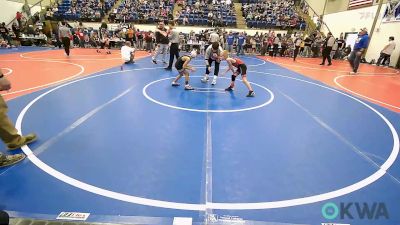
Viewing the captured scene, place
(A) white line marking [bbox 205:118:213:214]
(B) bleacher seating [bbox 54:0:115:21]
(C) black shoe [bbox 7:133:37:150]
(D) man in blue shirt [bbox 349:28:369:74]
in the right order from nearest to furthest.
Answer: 1. (A) white line marking [bbox 205:118:213:214]
2. (C) black shoe [bbox 7:133:37:150]
3. (D) man in blue shirt [bbox 349:28:369:74]
4. (B) bleacher seating [bbox 54:0:115:21]

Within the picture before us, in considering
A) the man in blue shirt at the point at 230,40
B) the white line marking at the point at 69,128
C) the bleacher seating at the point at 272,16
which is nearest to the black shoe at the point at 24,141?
the white line marking at the point at 69,128

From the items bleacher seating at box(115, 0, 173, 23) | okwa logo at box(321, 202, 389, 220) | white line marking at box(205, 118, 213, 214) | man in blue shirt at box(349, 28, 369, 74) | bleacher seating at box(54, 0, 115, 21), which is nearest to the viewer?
okwa logo at box(321, 202, 389, 220)

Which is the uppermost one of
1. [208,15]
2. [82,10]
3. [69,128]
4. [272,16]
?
[272,16]

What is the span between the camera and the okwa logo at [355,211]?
2.61 metres

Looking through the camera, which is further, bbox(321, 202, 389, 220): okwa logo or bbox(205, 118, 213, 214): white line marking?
bbox(205, 118, 213, 214): white line marking

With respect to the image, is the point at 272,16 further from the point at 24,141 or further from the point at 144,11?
the point at 24,141

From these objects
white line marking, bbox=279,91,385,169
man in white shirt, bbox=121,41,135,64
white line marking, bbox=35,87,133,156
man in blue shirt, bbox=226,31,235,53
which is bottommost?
white line marking, bbox=35,87,133,156

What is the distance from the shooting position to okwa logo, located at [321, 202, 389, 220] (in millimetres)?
2605

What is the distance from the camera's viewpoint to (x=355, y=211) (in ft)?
8.79

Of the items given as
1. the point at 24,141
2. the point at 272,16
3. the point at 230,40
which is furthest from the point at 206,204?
the point at 272,16

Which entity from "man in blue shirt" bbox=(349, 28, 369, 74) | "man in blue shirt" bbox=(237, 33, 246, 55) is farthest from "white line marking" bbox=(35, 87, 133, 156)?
"man in blue shirt" bbox=(237, 33, 246, 55)

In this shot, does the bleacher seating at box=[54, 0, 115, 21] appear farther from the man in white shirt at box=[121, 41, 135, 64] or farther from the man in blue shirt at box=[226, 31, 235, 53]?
the man in white shirt at box=[121, 41, 135, 64]

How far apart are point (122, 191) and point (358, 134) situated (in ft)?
13.7

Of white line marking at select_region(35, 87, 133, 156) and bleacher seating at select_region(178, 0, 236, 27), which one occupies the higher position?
bleacher seating at select_region(178, 0, 236, 27)
